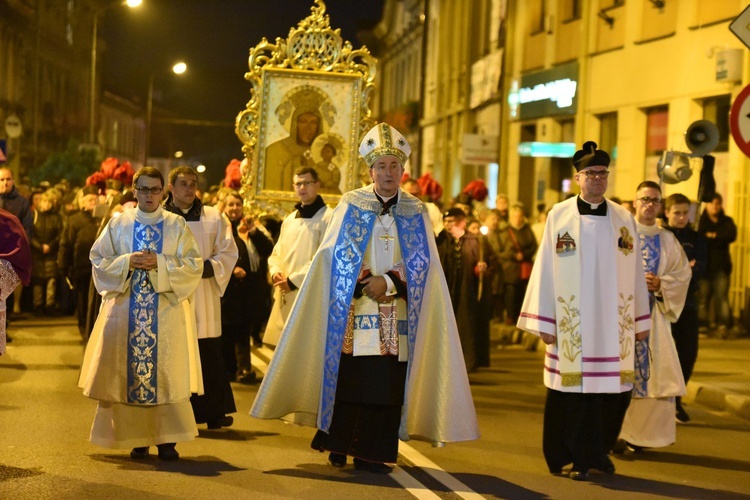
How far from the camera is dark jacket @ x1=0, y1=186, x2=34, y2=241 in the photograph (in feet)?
56.4

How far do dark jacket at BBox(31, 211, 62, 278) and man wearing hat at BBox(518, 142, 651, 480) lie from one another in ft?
42.1

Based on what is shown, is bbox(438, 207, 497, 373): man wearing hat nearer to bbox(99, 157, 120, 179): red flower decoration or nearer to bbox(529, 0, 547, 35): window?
bbox(99, 157, 120, 179): red flower decoration

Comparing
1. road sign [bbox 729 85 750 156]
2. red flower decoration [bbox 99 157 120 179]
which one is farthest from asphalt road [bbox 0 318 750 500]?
red flower decoration [bbox 99 157 120 179]

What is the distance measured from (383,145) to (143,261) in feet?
5.65

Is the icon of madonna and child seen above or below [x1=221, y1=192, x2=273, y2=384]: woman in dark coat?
above

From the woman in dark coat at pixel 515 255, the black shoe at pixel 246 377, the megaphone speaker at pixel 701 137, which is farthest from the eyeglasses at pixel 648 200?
the woman in dark coat at pixel 515 255

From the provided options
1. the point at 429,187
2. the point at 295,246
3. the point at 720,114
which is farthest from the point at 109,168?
the point at 720,114

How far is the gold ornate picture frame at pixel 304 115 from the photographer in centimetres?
1691

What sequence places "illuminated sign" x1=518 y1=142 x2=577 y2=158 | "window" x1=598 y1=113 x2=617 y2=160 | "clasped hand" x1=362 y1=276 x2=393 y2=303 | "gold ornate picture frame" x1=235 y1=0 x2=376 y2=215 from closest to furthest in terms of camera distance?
1. "clasped hand" x1=362 y1=276 x2=393 y2=303
2. "gold ornate picture frame" x1=235 y1=0 x2=376 y2=215
3. "window" x1=598 y1=113 x2=617 y2=160
4. "illuminated sign" x1=518 y1=142 x2=577 y2=158

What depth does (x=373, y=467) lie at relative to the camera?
8.82 metres

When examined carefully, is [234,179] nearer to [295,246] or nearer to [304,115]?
[304,115]

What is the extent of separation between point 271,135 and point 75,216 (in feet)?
8.46

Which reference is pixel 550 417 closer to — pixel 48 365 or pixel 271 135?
pixel 48 365

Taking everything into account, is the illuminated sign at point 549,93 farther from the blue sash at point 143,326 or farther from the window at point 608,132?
the blue sash at point 143,326
